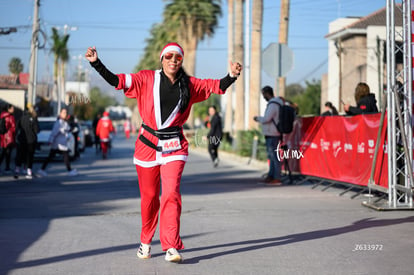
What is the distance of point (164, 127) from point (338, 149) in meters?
7.60

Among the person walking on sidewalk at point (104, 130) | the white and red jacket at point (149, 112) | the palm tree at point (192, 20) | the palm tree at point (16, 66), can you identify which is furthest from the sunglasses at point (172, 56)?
the palm tree at point (192, 20)

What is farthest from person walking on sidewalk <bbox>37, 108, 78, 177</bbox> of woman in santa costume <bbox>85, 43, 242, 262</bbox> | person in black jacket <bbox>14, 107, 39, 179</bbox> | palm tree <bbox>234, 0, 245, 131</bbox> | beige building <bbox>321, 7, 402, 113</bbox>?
beige building <bbox>321, 7, 402, 113</bbox>

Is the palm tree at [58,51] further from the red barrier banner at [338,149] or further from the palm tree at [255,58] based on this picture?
the red barrier banner at [338,149]

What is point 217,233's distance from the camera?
27.0 ft

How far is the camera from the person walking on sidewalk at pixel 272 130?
47.9 ft

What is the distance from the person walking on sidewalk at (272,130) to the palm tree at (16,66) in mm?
24681

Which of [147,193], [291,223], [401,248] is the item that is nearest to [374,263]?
[401,248]

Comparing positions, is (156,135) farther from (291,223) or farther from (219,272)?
(291,223)

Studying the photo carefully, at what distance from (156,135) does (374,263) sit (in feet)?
7.42

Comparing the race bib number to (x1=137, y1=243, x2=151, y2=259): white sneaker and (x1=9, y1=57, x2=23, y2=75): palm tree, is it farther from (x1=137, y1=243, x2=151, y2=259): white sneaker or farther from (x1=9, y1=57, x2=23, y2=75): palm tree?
(x1=9, y1=57, x2=23, y2=75): palm tree

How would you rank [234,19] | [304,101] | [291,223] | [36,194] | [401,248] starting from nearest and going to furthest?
[401,248] → [291,223] → [36,194] → [234,19] → [304,101]

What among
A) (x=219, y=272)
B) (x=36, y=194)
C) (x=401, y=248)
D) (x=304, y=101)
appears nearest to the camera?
Result: (x=219, y=272)

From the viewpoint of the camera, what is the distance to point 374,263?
6.37 metres

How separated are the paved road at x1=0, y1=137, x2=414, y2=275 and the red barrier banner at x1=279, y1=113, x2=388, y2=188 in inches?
23.4
